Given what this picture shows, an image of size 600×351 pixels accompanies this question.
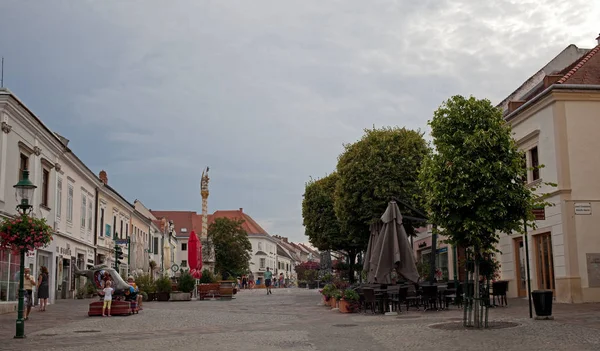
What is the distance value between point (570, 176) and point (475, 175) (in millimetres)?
10295

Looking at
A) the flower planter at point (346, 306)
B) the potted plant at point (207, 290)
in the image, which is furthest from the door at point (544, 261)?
the potted plant at point (207, 290)

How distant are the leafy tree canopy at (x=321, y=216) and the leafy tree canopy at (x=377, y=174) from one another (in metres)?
9.73

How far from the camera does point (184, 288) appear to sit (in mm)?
33500

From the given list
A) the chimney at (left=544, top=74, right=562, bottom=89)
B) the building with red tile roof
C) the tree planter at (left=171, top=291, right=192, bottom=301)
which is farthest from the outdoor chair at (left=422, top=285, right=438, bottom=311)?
the tree planter at (left=171, top=291, right=192, bottom=301)

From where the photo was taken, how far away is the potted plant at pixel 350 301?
20531mm

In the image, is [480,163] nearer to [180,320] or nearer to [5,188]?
[180,320]

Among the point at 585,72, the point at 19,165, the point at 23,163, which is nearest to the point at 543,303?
the point at 585,72

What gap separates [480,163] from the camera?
13.4 metres

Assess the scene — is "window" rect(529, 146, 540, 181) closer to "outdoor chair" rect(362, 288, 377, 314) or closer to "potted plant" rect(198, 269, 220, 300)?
"outdoor chair" rect(362, 288, 377, 314)

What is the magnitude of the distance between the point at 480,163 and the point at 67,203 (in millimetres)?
24984

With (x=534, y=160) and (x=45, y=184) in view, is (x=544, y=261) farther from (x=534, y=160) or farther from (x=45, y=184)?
(x=45, y=184)

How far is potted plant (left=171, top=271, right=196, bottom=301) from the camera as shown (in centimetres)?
3253

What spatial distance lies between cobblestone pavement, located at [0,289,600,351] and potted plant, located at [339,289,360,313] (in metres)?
0.55

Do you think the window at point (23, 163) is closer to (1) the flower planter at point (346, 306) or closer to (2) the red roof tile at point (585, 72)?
(1) the flower planter at point (346, 306)
